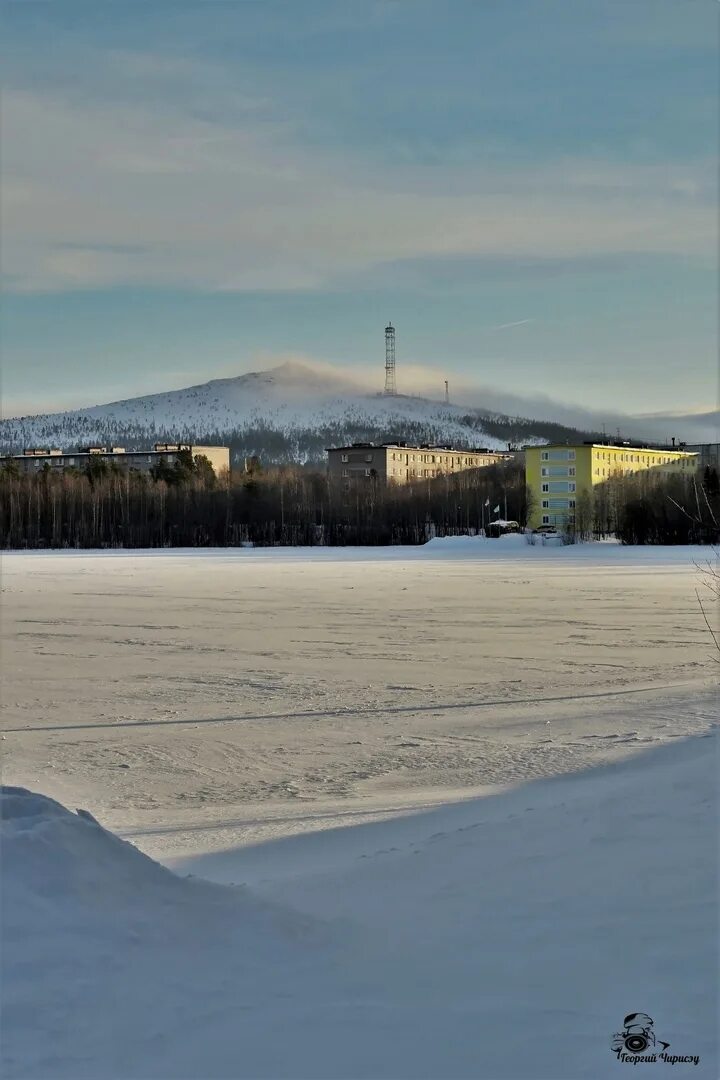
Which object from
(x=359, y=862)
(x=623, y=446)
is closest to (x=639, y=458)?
(x=623, y=446)

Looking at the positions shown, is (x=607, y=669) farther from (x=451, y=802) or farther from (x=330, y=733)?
(x=451, y=802)

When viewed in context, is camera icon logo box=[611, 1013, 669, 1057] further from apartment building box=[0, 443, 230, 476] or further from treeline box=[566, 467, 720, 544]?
apartment building box=[0, 443, 230, 476]

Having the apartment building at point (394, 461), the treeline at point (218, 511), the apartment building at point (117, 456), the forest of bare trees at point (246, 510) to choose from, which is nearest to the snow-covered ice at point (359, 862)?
the forest of bare trees at point (246, 510)

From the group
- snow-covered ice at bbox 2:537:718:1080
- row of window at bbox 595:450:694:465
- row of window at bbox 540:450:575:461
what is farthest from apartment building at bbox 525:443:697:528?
snow-covered ice at bbox 2:537:718:1080

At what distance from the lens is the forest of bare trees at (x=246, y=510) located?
282 ft

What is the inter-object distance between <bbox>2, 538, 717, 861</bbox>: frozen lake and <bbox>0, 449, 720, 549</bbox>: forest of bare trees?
57.6 meters

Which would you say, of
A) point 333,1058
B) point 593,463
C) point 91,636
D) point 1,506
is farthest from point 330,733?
point 593,463

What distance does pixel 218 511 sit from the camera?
90875mm

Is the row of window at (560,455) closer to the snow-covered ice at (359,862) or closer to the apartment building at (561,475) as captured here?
the apartment building at (561,475)

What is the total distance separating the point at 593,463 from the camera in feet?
328

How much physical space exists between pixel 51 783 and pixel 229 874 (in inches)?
102

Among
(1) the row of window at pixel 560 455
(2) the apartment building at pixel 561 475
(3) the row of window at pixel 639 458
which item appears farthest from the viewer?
(3) the row of window at pixel 639 458

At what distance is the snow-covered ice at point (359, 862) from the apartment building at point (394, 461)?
381ft

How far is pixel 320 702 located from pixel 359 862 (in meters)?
5.30
